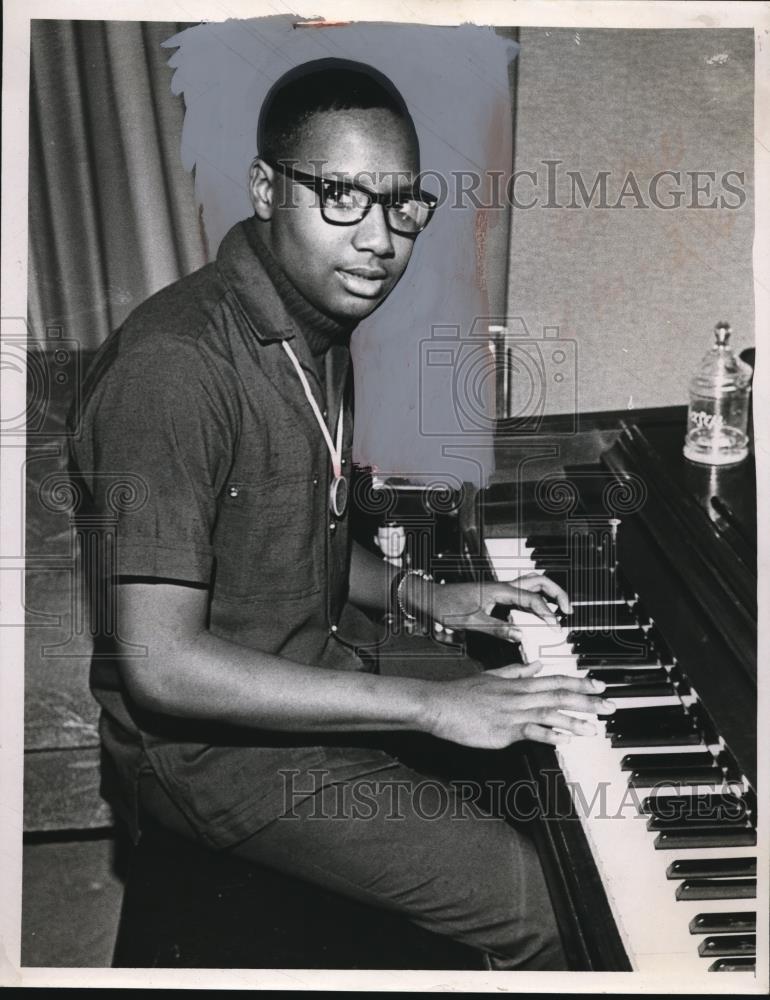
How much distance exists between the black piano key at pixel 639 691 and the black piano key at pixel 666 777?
0.41 ft

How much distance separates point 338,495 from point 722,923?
877 mm

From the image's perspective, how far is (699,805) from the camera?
5.20 feet

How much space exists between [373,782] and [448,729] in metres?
0.17

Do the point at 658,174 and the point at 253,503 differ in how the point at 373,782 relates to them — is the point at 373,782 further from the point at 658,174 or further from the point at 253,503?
the point at 658,174

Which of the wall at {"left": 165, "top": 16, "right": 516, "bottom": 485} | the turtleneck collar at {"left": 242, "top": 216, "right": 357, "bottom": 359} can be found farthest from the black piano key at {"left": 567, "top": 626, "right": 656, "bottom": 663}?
the turtleneck collar at {"left": 242, "top": 216, "right": 357, "bottom": 359}

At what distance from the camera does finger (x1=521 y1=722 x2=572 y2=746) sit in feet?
5.39

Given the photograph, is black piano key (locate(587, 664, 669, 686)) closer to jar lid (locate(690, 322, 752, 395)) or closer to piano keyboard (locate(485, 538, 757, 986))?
piano keyboard (locate(485, 538, 757, 986))

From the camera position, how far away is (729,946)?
167 cm

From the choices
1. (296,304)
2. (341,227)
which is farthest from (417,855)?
(341,227)

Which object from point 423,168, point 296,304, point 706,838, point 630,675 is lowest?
point 706,838

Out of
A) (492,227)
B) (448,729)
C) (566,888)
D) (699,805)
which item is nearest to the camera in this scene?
(566,888)

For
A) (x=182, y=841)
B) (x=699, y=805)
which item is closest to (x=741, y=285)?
(x=699, y=805)

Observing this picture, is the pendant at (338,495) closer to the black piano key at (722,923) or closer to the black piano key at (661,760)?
the black piano key at (661,760)

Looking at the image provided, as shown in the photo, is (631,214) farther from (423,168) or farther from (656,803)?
(656,803)
